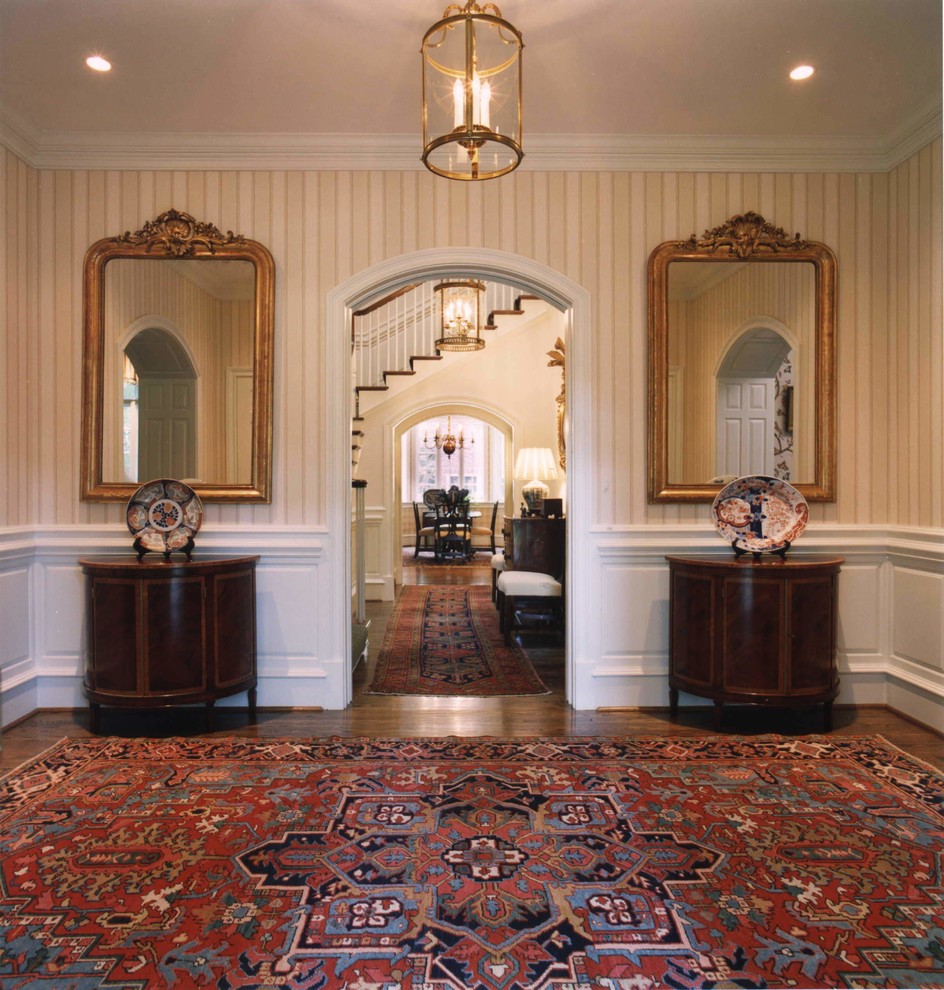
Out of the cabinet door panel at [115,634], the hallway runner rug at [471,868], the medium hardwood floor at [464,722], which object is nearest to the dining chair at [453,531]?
the medium hardwood floor at [464,722]

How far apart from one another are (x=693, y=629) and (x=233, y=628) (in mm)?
2465

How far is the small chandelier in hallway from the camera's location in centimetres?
1455

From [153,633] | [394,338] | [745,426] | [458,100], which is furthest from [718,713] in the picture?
[394,338]

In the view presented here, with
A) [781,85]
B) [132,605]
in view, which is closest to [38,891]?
[132,605]

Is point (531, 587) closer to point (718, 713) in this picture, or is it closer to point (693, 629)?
point (693, 629)

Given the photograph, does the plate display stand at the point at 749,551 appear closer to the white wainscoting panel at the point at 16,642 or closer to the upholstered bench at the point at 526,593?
the upholstered bench at the point at 526,593

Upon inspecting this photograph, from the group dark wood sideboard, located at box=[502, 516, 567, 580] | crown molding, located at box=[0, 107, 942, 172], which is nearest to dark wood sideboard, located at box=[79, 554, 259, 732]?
crown molding, located at box=[0, 107, 942, 172]

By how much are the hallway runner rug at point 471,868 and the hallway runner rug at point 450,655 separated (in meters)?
1.10

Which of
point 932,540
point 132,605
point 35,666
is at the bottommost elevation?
point 35,666

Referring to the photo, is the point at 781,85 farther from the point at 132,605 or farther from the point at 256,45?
the point at 132,605

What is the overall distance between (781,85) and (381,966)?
13.5 ft

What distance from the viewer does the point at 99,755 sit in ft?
11.1

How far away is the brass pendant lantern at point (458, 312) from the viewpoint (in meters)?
8.14

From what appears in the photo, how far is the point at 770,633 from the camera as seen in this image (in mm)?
3648
